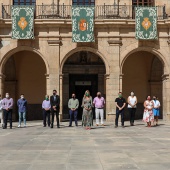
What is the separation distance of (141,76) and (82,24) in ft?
22.4

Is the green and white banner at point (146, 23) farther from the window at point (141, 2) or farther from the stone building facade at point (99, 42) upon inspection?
the window at point (141, 2)

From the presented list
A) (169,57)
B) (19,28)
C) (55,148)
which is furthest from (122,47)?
(55,148)

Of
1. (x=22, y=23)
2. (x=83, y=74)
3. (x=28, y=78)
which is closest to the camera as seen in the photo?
(x=22, y=23)

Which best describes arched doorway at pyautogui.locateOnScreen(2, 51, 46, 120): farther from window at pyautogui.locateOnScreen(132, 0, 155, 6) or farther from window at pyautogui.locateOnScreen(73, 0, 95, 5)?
window at pyautogui.locateOnScreen(132, 0, 155, 6)

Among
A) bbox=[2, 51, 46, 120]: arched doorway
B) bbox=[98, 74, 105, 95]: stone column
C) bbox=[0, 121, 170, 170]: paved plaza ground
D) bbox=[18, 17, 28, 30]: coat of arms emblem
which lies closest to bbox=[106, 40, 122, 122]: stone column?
bbox=[98, 74, 105, 95]: stone column

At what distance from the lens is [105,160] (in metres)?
7.86

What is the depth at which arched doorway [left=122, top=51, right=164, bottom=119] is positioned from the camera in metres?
26.0

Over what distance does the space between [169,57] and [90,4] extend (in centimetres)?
564

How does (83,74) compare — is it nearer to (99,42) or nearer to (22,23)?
(99,42)

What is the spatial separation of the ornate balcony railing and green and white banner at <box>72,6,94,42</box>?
0.68m

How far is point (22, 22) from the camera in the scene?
21.7 m

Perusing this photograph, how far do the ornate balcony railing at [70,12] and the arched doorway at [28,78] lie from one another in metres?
3.98

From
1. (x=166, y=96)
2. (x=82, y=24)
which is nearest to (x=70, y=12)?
(x=82, y=24)

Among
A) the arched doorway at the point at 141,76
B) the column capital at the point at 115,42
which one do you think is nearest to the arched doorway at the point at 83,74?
the arched doorway at the point at 141,76
